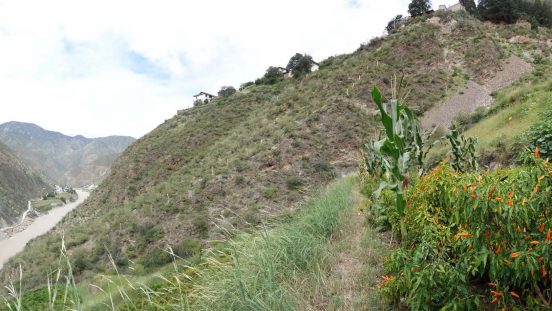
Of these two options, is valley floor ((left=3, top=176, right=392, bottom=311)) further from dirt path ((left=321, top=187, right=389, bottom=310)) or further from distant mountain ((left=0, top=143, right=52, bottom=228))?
distant mountain ((left=0, top=143, right=52, bottom=228))

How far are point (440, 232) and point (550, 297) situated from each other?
2.82 ft

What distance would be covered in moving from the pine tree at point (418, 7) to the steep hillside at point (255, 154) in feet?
29.1

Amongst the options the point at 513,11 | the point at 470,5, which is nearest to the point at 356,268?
the point at 513,11

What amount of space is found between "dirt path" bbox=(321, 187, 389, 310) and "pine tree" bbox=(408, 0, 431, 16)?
144 ft

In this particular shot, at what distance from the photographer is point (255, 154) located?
75.1 ft

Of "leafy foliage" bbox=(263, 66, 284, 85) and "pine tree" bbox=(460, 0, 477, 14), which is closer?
"pine tree" bbox=(460, 0, 477, 14)

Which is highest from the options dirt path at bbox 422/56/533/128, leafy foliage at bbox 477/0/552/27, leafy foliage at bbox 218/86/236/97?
leafy foliage at bbox 218/86/236/97

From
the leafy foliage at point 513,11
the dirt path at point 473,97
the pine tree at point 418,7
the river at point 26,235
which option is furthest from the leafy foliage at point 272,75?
the river at point 26,235

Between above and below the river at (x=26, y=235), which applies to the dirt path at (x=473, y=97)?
above

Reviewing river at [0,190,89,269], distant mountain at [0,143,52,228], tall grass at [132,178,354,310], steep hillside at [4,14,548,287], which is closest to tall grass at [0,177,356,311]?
tall grass at [132,178,354,310]

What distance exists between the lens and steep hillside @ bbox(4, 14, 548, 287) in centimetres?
1827

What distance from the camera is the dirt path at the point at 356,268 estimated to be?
3.61m

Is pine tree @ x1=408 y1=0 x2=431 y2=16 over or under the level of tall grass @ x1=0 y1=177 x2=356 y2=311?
over

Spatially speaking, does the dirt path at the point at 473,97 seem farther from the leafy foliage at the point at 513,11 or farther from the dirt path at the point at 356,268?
the dirt path at the point at 356,268
